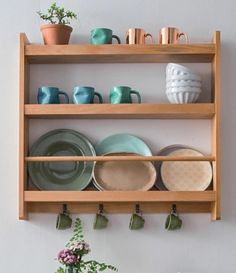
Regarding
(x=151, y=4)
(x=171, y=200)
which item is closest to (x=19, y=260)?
(x=171, y=200)

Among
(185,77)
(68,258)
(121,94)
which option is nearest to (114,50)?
(121,94)

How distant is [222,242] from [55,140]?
73cm

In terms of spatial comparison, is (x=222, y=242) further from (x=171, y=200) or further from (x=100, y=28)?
(x=100, y=28)

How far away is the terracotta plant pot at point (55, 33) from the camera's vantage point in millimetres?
2318

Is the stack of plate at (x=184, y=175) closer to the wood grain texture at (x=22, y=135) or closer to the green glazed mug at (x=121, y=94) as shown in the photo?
the green glazed mug at (x=121, y=94)

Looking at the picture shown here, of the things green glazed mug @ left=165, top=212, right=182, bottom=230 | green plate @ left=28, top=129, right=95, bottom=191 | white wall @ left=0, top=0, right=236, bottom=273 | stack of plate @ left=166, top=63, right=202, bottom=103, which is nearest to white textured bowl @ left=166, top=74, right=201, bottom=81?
stack of plate @ left=166, top=63, right=202, bottom=103

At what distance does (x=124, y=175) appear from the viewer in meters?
2.37

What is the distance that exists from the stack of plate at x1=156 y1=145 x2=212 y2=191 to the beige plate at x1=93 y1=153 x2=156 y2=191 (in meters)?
0.04

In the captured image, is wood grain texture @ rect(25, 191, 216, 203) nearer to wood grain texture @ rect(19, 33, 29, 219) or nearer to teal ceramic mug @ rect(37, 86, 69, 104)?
wood grain texture @ rect(19, 33, 29, 219)

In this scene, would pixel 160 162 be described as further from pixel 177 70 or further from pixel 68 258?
pixel 68 258

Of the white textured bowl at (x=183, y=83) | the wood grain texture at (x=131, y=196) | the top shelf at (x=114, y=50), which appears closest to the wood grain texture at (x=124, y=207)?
the wood grain texture at (x=131, y=196)

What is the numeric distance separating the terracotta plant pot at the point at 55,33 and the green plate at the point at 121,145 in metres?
0.39

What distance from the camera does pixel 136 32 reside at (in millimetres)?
2338

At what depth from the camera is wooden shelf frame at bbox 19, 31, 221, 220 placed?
227cm
